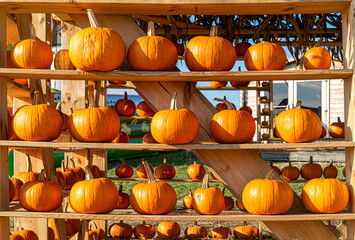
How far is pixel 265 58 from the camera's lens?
9.36 feet

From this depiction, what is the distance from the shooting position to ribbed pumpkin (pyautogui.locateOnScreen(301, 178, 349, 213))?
2682 mm

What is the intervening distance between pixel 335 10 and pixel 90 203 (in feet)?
7.83

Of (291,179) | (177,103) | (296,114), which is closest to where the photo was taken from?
(296,114)

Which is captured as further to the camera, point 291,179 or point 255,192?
point 291,179

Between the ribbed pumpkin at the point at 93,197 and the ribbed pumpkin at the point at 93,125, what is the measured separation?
34 cm

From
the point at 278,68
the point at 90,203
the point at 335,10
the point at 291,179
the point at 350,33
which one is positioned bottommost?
the point at 291,179

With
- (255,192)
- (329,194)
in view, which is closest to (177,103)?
(255,192)

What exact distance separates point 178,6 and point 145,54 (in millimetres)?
437

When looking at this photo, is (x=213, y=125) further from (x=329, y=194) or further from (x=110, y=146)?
(x=329, y=194)

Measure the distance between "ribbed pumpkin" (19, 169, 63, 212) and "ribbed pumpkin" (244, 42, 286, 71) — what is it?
1843 millimetres

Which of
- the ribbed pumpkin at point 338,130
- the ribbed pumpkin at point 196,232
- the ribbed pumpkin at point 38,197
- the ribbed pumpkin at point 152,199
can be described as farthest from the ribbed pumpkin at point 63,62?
the ribbed pumpkin at point 338,130

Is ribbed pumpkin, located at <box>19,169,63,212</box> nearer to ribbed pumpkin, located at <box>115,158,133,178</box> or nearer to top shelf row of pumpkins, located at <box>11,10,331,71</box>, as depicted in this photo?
top shelf row of pumpkins, located at <box>11,10,331,71</box>

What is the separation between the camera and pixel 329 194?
2688mm

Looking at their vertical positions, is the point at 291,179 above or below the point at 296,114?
below
